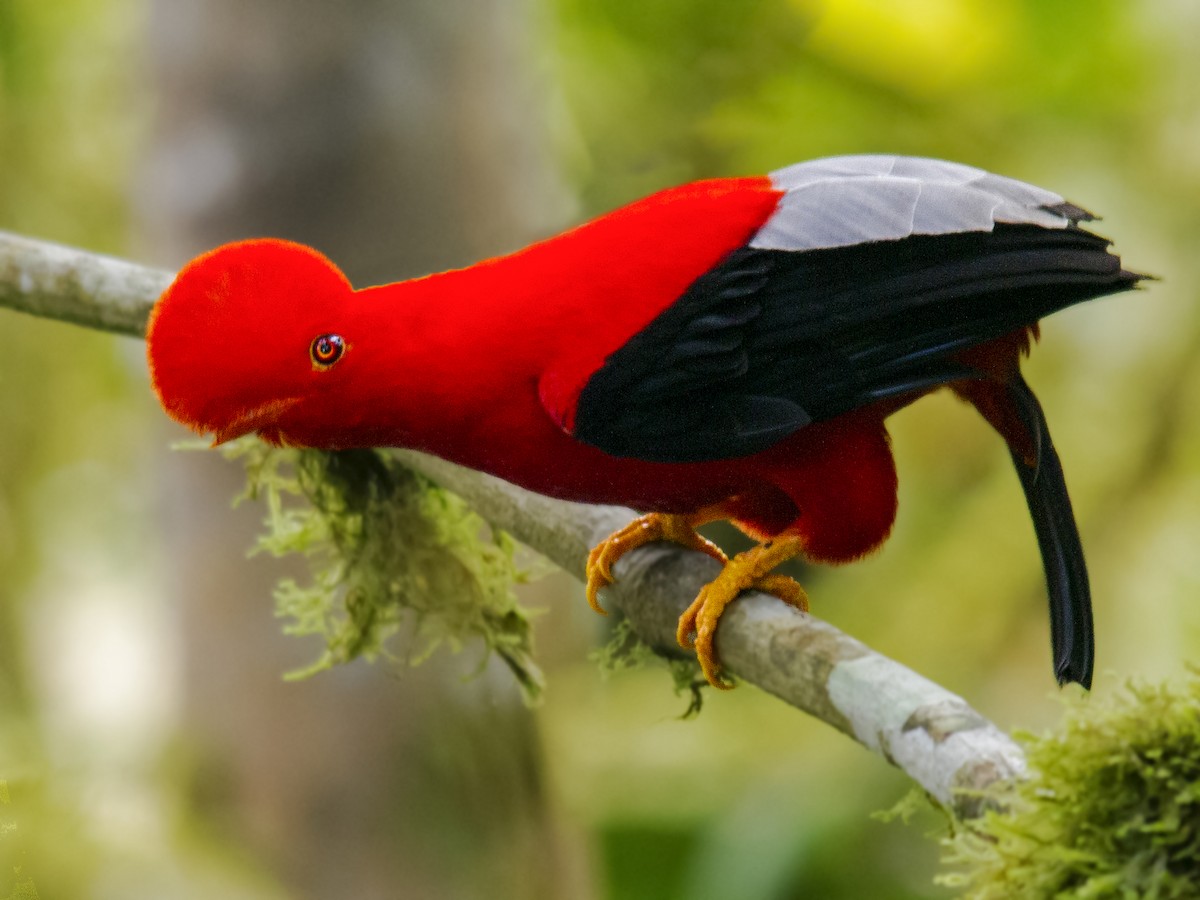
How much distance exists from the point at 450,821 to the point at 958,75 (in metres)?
2.71

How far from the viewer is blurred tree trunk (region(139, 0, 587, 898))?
2598 millimetres

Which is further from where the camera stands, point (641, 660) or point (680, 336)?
point (641, 660)

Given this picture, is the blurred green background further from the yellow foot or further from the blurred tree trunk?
the yellow foot

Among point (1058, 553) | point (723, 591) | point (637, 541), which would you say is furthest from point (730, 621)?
point (1058, 553)

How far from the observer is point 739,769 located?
13.2ft

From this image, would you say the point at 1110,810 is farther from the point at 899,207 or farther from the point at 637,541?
the point at 637,541

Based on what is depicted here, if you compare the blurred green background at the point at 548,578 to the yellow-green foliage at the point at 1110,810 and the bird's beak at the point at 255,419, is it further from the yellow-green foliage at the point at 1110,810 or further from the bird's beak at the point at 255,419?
the yellow-green foliage at the point at 1110,810

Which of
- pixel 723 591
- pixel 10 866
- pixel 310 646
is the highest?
pixel 310 646

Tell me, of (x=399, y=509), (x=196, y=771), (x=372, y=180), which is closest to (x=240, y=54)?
(x=372, y=180)

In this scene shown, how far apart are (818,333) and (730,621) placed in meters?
0.33

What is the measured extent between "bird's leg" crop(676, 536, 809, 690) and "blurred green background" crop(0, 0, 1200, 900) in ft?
1.69

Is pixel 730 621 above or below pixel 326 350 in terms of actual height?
below

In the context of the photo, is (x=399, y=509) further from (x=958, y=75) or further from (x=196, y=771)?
(x=958, y=75)

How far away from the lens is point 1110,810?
32.9 inches
